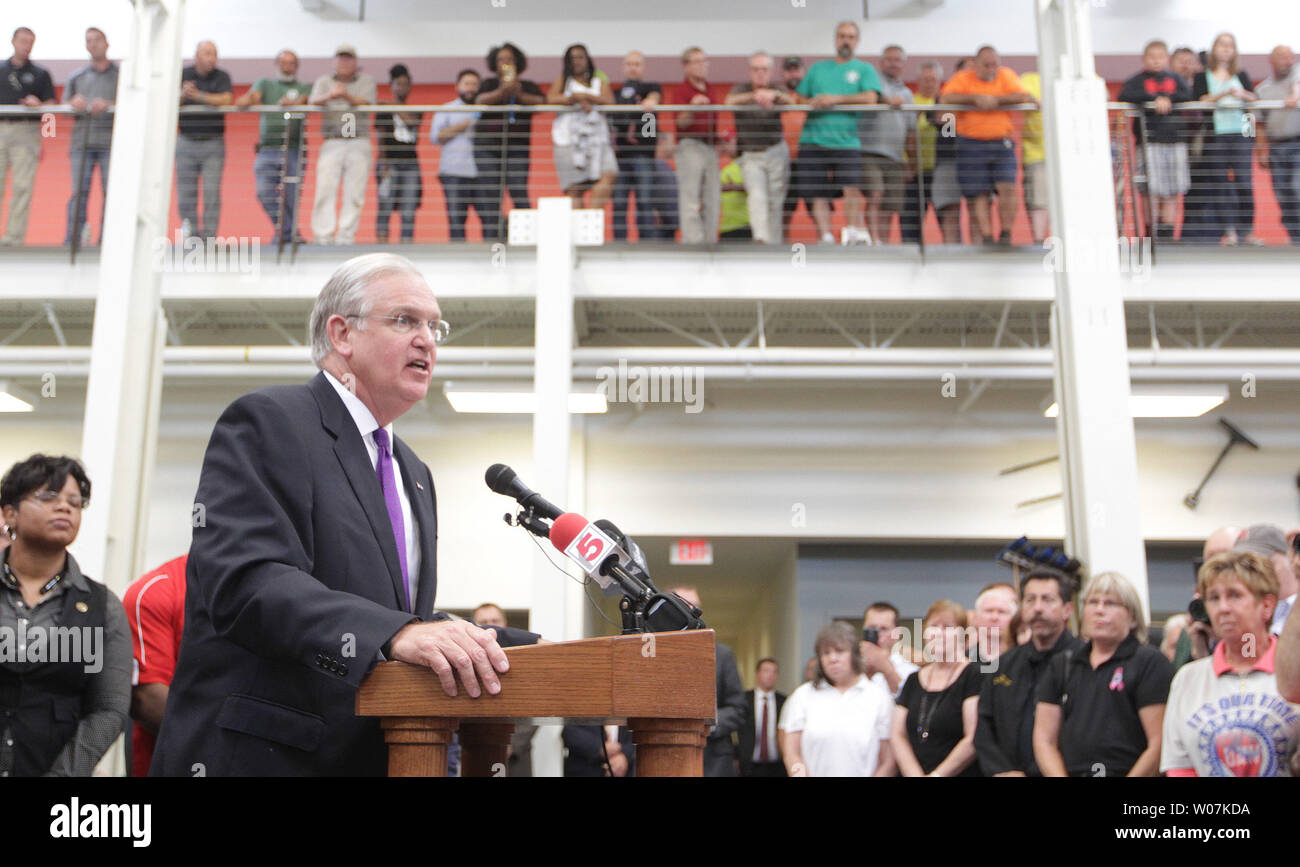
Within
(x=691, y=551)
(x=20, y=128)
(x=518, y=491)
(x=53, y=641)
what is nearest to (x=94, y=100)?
(x=20, y=128)

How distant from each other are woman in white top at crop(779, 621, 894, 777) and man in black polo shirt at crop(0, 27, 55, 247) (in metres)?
7.06

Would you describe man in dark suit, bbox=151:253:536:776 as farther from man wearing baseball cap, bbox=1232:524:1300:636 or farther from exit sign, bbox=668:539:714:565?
exit sign, bbox=668:539:714:565

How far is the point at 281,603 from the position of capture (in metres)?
1.52

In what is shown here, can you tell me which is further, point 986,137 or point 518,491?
point 986,137

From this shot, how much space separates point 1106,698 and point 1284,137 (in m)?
6.49

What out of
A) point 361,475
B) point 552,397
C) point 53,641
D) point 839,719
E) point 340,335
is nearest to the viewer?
point 361,475

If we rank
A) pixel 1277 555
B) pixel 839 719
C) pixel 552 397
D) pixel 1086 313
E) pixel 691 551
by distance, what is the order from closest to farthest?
pixel 1277 555
pixel 839 719
pixel 1086 313
pixel 552 397
pixel 691 551

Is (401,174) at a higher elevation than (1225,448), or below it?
higher

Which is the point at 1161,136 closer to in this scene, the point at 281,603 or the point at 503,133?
the point at 503,133

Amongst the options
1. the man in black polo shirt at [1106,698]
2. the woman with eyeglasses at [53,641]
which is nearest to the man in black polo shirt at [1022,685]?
the man in black polo shirt at [1106,698]

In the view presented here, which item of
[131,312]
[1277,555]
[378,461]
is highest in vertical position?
[131,312]

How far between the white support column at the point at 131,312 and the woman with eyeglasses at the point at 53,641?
10.5 feet

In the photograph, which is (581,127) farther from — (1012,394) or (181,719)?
(181,719)

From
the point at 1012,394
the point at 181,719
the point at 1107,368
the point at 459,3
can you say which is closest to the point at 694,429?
the point at 1012,394
